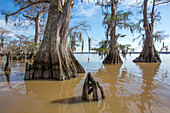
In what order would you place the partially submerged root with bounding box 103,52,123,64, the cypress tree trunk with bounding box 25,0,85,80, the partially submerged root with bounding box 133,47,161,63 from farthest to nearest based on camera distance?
the partially submerged root with bounding box 133,47,161,63 < the partially submerged root with bounding box 103,52,123,64 < the cypress tree trunk with bounding box 25,0,85,80

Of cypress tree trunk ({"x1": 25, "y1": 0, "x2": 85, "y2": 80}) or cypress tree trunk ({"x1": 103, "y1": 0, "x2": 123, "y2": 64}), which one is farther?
cypress tree trunk ({"x1": 103, "y1": 0, "x2": 123, "y2": 64})

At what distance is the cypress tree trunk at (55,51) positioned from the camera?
4.86m

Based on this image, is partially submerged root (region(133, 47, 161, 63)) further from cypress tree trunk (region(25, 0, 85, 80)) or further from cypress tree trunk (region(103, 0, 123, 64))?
cypress tree trunk (region(25, 0, 85, 80))

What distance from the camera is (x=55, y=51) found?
16.7ft

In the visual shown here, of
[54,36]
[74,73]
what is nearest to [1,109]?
[74,73]

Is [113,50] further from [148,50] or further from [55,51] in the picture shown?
[55,51]

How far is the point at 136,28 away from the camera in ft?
40.5

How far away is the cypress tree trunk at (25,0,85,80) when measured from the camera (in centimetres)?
486

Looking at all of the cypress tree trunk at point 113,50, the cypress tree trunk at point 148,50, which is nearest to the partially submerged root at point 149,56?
the cypress tree trunk at point 148,50

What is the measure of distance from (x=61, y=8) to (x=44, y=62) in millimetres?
2939

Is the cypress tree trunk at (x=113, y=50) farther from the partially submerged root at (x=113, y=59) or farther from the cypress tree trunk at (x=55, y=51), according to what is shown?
the cypress tree trunk at (x=55, y=51)

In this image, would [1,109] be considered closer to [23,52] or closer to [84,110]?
[84,110]

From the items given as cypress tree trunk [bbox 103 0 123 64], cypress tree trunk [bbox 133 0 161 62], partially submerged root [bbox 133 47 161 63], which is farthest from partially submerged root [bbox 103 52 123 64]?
partially submerged root [bbox 133 47 161 63]

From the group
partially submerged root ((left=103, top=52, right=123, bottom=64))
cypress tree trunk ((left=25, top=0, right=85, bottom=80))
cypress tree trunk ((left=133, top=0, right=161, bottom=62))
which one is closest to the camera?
cypress tree trunk ((left=25, top=0, right=85, bottom=80))
